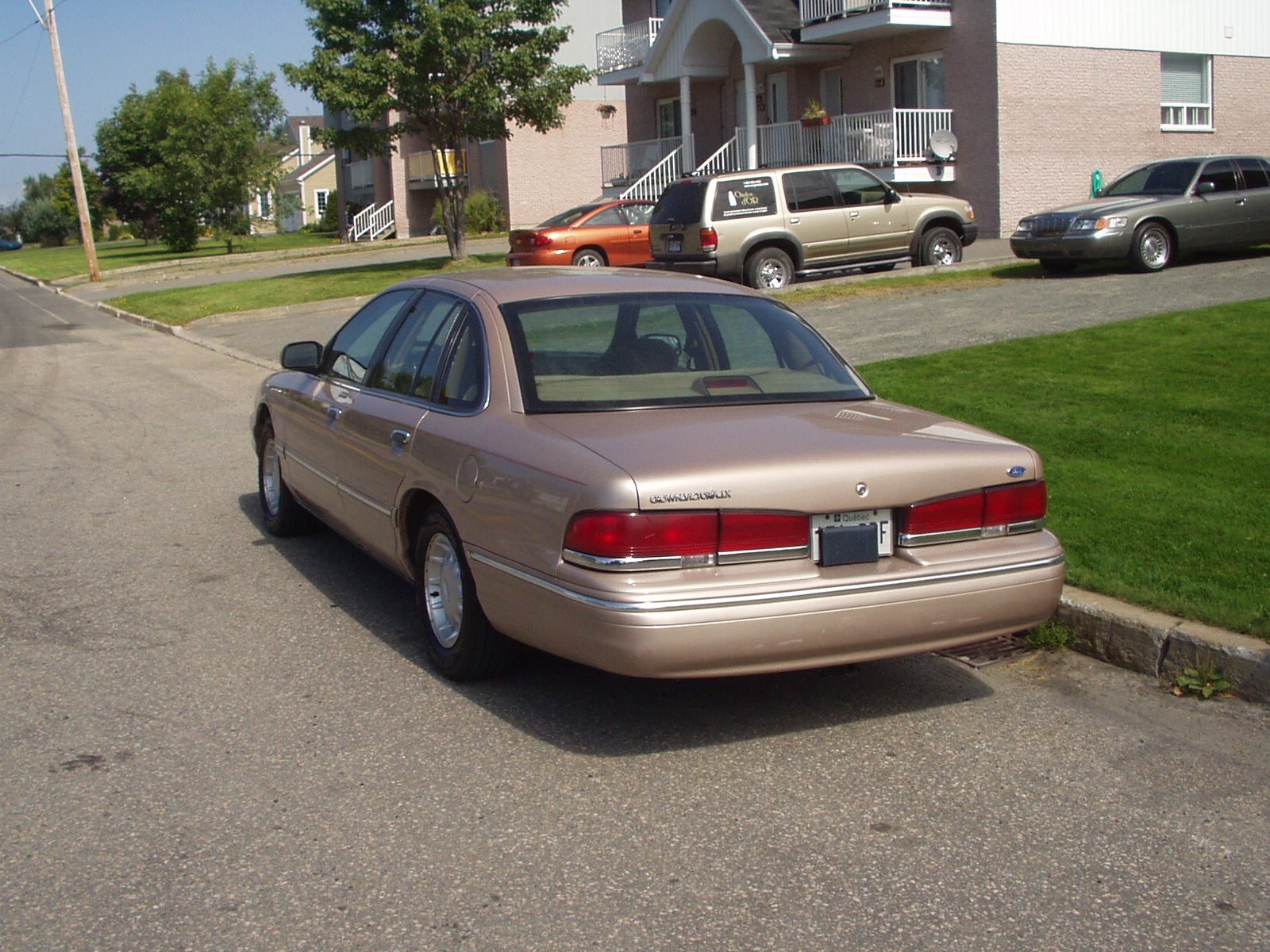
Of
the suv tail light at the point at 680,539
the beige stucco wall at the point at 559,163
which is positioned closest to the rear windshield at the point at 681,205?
the suv tail light at the point at 680,539

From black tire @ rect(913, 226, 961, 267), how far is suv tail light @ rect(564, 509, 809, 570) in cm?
1660

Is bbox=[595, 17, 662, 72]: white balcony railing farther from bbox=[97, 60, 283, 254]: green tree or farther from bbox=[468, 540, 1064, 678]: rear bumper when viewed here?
bbox=[468, 540, 1064, 678]: rear bumper

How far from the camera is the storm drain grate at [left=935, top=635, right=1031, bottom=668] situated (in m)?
5.35

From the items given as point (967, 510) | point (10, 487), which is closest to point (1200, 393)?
point (967, 510)

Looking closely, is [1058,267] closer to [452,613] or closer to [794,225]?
[794,225]

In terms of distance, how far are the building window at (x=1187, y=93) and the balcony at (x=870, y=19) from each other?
17.8ft

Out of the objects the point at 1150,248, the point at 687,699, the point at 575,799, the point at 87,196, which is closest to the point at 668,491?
the point at 575,799

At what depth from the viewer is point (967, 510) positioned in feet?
14.8

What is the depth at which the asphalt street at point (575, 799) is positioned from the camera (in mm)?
3312

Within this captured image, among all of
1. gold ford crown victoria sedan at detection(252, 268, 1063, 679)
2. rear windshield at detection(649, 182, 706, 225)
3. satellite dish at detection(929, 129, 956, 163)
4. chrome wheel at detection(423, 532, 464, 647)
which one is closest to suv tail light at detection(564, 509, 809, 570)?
gold ford crown victoria sedan at detection(252, 268, 1063, 679)

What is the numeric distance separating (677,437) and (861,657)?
95cm

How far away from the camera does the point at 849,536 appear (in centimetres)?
427

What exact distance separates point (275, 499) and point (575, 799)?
3985mm

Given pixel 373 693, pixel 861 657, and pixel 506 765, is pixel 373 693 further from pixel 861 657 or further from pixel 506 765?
pixel 861 657
